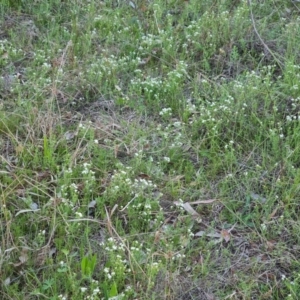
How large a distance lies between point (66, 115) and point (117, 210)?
99 centimetres

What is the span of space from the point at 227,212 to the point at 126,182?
63cm

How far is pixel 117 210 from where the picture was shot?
139 inches

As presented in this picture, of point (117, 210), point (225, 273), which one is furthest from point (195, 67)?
point (225, 273)

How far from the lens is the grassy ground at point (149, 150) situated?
3.18 meters

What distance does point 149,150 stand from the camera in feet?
13.1

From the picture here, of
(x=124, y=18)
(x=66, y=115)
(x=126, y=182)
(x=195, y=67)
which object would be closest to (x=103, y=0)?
(x=124, y=18)

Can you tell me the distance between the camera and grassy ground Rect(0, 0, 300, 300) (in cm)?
318

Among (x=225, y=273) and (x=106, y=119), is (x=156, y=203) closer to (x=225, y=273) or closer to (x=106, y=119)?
(x=225, y=273)

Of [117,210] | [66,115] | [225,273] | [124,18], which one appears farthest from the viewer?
[124,18]

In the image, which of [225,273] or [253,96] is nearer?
[225,273]

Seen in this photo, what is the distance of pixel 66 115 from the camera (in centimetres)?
423

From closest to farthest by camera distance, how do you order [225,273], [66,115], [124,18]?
1. [225,273]
2. [66,115]
3. [124,18]

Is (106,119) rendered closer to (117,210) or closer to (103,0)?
(117,210)

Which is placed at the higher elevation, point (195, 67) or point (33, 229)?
point (195, 67)
